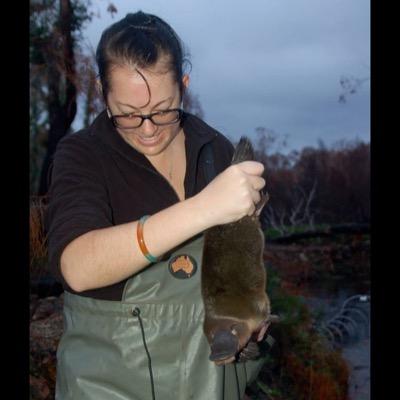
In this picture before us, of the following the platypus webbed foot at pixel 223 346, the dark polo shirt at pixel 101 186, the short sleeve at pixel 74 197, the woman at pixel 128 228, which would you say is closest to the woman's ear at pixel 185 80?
the woman at pixel 128 228

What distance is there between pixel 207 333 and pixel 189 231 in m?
0.23

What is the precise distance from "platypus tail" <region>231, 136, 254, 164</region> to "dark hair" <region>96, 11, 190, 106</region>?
224 millimetres

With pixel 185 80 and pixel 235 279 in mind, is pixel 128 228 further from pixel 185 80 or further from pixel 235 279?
pixel 185 80

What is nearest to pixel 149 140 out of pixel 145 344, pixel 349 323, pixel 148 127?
pixel 148 127

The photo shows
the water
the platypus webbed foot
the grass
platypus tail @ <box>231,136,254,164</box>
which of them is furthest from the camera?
the water

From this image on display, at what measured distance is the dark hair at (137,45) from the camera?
120 cm

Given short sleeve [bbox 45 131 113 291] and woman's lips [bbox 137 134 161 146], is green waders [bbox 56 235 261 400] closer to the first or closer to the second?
short sleeve [bbox 45 131 113 291]

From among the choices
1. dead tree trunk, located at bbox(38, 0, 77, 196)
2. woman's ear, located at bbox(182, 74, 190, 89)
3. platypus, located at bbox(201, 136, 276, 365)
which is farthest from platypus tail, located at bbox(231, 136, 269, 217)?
dead tree trunk, located at bbox(38, 0, 77, 196)

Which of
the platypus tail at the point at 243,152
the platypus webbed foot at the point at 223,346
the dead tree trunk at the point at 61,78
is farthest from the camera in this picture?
the dead tree trunk at the point at 61,78

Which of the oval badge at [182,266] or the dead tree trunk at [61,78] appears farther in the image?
the dead tree trunk at [61,78]

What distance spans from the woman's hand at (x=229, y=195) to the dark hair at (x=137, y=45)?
0.32 meters

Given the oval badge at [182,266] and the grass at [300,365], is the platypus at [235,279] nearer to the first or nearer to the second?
the oval badge at [182,266]

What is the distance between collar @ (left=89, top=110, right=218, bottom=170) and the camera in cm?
125

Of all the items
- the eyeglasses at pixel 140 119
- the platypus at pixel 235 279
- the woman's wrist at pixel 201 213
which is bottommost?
the platypus at pixel 235 279
